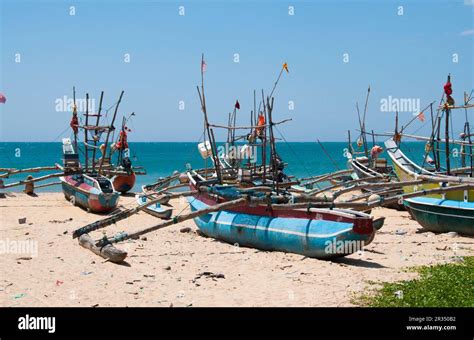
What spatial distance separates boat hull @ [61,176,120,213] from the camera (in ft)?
76.1

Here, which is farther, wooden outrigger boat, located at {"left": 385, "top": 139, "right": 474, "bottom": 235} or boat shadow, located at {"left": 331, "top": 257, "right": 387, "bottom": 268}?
wooden outrigger boat, located at {"left": 385, "top": 139, "right": 474, "bottom": 235}

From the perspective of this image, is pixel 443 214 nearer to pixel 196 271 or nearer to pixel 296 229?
pixel 296 229

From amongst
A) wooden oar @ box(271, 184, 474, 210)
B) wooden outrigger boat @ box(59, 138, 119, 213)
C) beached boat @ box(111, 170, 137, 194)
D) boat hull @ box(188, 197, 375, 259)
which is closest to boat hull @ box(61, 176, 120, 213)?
wooden outrigger boat @ box(59, 138, 119, 213)

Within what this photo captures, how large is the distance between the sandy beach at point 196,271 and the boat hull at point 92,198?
165 inches

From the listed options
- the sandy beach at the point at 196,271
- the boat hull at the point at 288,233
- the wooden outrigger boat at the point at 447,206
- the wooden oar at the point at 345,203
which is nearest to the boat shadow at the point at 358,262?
the sandy beach at the point at 196,271

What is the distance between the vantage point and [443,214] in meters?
17.7

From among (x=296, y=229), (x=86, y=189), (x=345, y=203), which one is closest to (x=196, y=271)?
(x=296, y=229)

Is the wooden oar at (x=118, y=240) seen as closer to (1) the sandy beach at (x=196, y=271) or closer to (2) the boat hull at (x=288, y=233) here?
(1) the sandy beach at (x=196, y=271)

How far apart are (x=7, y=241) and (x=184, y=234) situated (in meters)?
5.22

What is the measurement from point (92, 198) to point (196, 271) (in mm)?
11428

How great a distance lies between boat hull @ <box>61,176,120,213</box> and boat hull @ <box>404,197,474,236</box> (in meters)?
11.4

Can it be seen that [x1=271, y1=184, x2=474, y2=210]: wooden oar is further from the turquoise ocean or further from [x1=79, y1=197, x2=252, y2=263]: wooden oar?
the turquoise ocean
